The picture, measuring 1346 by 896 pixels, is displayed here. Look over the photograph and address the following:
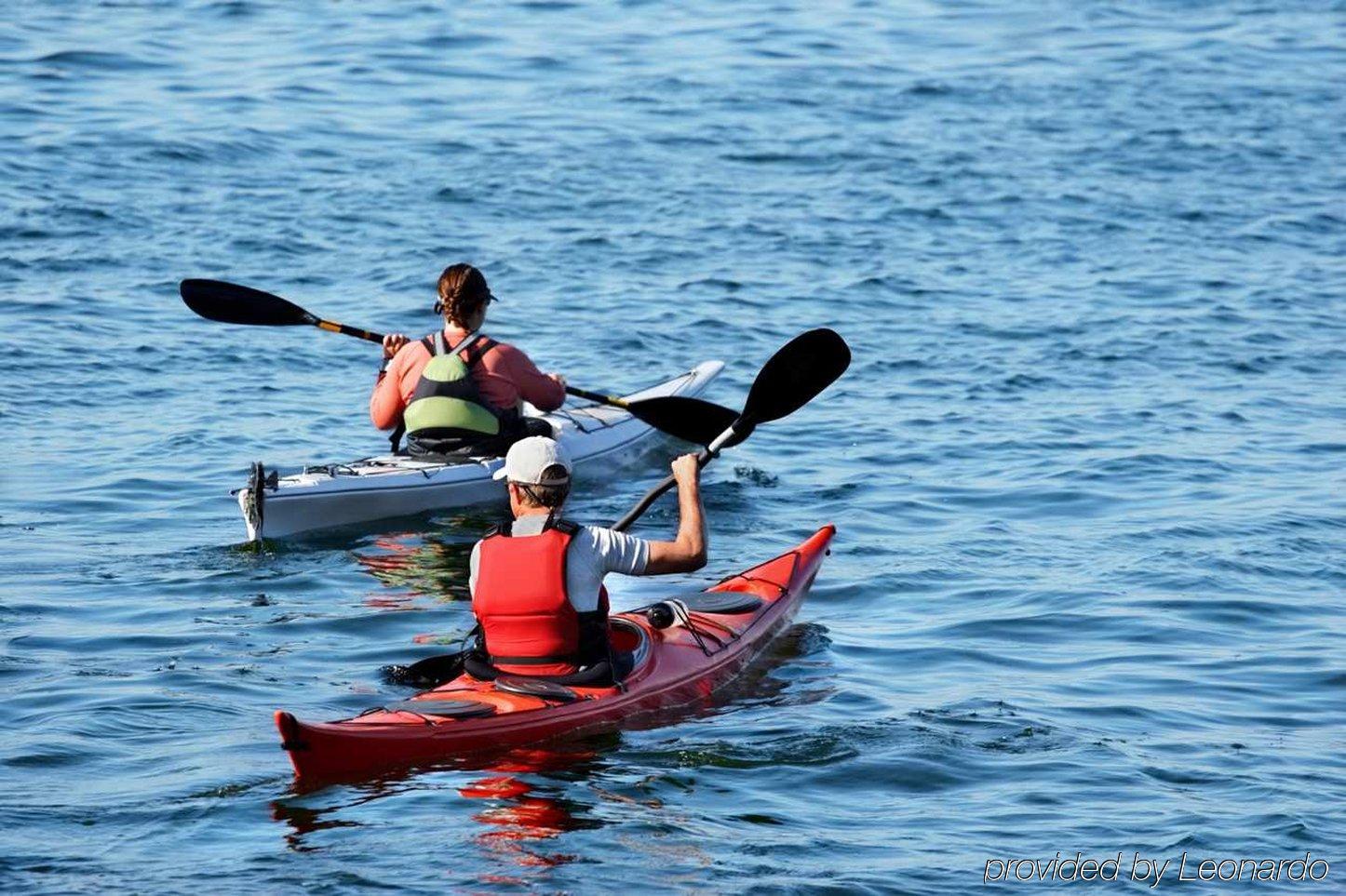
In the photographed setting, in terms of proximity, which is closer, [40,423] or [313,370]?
[40,423]

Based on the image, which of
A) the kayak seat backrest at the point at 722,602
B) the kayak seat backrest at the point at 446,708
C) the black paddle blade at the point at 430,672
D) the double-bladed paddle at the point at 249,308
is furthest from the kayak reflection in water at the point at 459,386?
the kayak seat backrest at the point at 446,708

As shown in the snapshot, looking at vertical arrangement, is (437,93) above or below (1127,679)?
above

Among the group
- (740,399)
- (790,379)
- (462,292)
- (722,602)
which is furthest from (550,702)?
(740,399)

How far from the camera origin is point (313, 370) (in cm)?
1368

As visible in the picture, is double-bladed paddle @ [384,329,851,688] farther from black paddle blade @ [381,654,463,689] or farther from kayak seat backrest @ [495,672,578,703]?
kayak seat backrest @ [495,672,578,703]

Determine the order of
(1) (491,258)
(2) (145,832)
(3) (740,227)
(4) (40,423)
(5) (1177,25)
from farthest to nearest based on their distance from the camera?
(5) (1177,25), (3) (740,227), (1) (491,258), (4) (40,423), (2) (145,832)

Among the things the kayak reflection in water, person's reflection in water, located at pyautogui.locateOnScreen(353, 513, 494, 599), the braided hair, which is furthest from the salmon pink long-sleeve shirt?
person's reflection in water, located at pyautogui.locateOnScreen(353, 513, 494, 599)

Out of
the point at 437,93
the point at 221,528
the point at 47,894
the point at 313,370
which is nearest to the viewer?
the point at 47,894

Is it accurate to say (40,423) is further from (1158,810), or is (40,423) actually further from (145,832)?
(1158,810)

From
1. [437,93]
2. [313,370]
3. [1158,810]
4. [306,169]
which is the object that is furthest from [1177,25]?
[1158,810]

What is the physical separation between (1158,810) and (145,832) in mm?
3276

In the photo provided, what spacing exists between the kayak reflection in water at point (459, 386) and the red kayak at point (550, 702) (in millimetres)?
2098

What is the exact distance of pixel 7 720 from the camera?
675 centimetres

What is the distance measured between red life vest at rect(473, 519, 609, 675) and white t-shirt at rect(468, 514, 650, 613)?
1.0 inches
